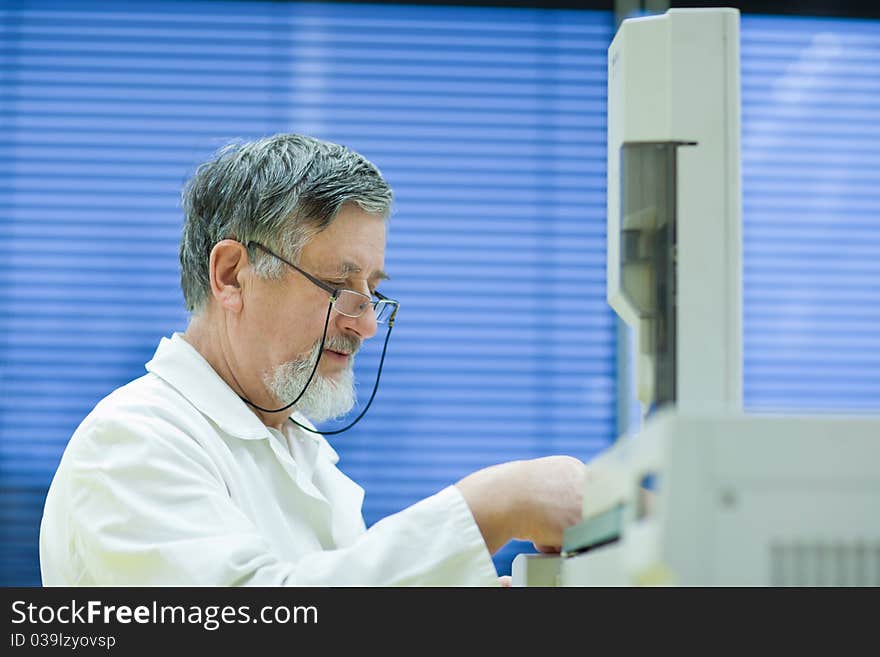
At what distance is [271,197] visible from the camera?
5.01 ft

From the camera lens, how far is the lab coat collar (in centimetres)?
139

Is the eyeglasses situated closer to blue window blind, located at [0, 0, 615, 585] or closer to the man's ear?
the man's ear

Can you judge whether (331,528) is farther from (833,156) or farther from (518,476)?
(833,156)

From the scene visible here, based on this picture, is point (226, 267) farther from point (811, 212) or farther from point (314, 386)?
point (811, 212)

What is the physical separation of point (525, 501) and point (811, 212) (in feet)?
7.20

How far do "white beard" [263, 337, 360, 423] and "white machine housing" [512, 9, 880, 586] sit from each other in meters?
0.45

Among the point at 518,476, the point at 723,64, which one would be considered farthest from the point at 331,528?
the point at 723,64

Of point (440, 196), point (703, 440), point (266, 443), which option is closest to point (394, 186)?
point (440, 196)

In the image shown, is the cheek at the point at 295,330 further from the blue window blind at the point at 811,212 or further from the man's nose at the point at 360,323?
the blue window blind at the point at 811,212

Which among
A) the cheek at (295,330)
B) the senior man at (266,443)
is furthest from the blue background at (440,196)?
the cheek at (295,330)

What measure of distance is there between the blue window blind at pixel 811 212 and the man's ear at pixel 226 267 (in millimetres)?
1745

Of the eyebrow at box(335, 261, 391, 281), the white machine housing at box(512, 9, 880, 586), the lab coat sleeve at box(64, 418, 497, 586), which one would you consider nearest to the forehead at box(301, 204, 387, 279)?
the eyebrow at box(335, 261, 391, 281)

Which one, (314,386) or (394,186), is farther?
(394,186)
